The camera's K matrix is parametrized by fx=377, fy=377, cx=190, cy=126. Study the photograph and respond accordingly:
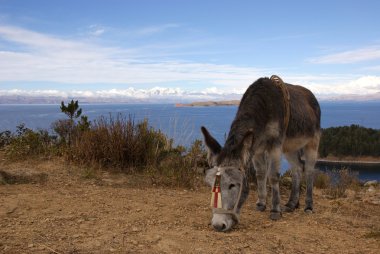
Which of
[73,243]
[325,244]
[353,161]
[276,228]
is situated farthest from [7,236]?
[353,161]

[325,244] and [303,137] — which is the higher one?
[303,137]

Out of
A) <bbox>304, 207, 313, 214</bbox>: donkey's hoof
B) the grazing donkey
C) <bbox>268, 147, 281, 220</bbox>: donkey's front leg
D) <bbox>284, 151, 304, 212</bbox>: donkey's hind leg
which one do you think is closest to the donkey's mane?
the grazing donkey

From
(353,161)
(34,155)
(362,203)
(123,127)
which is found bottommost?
(353,161)

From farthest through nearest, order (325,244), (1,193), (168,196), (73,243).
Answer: (168,196), (1,193), (325,244), (73,243)

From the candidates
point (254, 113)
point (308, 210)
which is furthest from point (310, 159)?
point (254, 113)

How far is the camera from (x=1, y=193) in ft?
22.9

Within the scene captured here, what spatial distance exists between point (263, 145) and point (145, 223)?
7.09ft

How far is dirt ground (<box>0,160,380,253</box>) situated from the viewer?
464 cm

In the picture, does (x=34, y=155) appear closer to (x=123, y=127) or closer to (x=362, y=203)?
(x=123, y=127)

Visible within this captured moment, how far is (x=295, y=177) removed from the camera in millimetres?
7711

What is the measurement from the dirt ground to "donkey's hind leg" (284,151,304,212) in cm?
25

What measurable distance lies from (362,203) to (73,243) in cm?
707

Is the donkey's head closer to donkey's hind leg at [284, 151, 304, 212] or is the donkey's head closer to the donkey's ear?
the donkey's ear

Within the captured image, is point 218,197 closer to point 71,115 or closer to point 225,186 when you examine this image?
point 225,186
